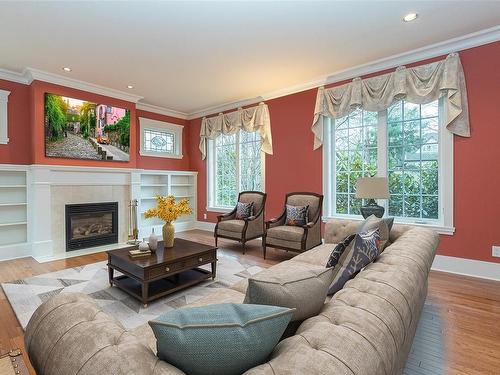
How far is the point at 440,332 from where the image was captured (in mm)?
2084

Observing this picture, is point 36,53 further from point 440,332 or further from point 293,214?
point 440,332

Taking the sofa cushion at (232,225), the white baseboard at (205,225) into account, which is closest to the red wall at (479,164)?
the sofa cushion at (232,225)

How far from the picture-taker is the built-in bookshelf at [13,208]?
4156 millimetres

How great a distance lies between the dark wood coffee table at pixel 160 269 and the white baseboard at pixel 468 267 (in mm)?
2980

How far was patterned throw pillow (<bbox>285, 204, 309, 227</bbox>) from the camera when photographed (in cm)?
411

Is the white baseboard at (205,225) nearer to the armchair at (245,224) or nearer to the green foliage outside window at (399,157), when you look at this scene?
the armchair at (245,224)

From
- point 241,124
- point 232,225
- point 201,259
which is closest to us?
point 201,259

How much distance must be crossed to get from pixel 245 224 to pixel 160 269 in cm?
199

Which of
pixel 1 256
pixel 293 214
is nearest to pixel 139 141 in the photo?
pixel 1 256

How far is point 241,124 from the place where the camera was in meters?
5.60

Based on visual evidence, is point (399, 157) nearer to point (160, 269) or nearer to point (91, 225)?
point (160, 269)

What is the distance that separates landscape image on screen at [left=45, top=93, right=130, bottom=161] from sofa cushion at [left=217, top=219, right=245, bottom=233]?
7.91 feet

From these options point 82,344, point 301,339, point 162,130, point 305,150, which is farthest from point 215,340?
point 162,130

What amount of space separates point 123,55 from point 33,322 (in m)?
3.67
